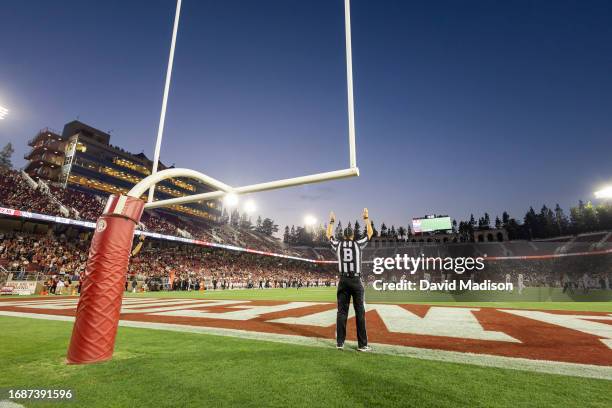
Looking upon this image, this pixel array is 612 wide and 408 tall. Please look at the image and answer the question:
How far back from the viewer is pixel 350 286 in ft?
14.9

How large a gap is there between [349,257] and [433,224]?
1871 inches

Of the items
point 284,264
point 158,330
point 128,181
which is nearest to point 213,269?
point 284,264

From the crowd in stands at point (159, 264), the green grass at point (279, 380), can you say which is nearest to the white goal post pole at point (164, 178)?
the green grass at point (279, 380)

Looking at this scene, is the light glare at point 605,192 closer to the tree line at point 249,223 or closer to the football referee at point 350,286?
the football referee at point 350,286

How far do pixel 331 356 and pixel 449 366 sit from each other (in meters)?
1.37

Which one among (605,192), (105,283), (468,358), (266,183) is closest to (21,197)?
(105,283)

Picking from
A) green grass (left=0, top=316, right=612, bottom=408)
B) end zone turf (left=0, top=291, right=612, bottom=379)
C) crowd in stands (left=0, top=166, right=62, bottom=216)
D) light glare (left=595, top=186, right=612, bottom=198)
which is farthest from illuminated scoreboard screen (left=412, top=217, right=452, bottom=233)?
crowd in stands (left=0, top=166, right=62, bottom=216)

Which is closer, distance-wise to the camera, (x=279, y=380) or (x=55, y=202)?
(x=279, y=380)

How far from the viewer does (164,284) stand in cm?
2806

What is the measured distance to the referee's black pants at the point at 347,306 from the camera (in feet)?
13.8

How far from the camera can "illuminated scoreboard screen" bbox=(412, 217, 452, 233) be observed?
46812 millimetres

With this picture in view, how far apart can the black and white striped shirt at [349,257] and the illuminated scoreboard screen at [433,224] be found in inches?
1818

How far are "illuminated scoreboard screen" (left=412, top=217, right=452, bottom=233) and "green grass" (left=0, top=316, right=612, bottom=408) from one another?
1863 inches

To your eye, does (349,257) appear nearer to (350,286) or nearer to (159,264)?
(350,286)
